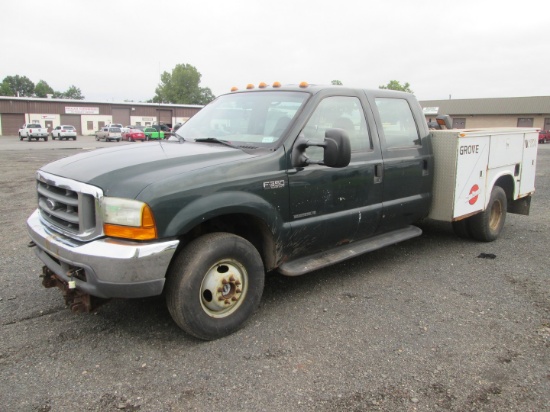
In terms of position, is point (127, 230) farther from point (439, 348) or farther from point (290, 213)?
point (439, 348)

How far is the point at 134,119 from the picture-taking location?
225ft

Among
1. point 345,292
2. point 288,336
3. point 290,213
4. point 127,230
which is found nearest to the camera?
point 127,230

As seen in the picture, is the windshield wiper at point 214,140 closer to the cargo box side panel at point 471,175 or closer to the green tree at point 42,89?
the cargo box side panel at point 471,175

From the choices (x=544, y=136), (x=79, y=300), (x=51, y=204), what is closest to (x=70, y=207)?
(x=51, y=204)

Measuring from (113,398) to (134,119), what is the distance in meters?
70.5

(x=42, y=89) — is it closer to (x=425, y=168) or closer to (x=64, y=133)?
(x=64, y=133)

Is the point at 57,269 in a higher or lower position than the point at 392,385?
higher

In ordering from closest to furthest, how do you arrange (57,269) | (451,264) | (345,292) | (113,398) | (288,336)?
(113,398)
(57,269)
(288,336)
(345,292)
(451,264)

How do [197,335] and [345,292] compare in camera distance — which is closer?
[197,335]

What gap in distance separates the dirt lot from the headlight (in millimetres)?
872

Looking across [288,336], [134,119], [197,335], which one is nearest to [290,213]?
[288,336]

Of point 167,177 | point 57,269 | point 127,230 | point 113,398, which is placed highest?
point 167,177

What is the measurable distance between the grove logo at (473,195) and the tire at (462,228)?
53 cm

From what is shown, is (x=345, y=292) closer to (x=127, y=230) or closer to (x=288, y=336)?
(x=288, y=336)
